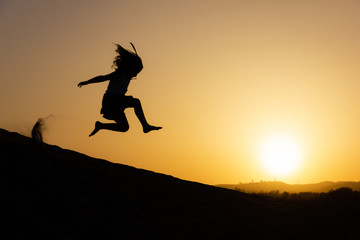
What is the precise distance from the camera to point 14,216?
6.21m

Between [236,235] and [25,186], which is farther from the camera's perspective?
[25,186]

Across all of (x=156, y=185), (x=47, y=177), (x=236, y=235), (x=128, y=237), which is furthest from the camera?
(x=156, y=185)

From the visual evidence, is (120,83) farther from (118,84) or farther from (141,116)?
(141,116)

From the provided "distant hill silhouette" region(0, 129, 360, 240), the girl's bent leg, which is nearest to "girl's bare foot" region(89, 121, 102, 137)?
the girl's bent leg

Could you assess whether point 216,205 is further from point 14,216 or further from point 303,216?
point 14,216

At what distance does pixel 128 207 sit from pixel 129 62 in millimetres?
2437

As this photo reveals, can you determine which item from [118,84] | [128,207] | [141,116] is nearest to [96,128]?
[141,116]

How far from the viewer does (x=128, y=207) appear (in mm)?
7691

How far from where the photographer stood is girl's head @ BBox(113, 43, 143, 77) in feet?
23.5

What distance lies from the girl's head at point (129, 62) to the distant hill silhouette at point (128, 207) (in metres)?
2.27

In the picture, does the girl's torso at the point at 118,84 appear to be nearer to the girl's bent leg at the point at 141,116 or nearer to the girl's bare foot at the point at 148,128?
the girl's bent leg at the point at 141,116

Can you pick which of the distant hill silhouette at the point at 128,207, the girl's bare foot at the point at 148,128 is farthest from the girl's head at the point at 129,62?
the distant hill silhouette at the point at 128,207

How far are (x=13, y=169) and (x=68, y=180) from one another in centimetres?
103

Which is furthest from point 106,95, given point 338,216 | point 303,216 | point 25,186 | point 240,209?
point 338,216
